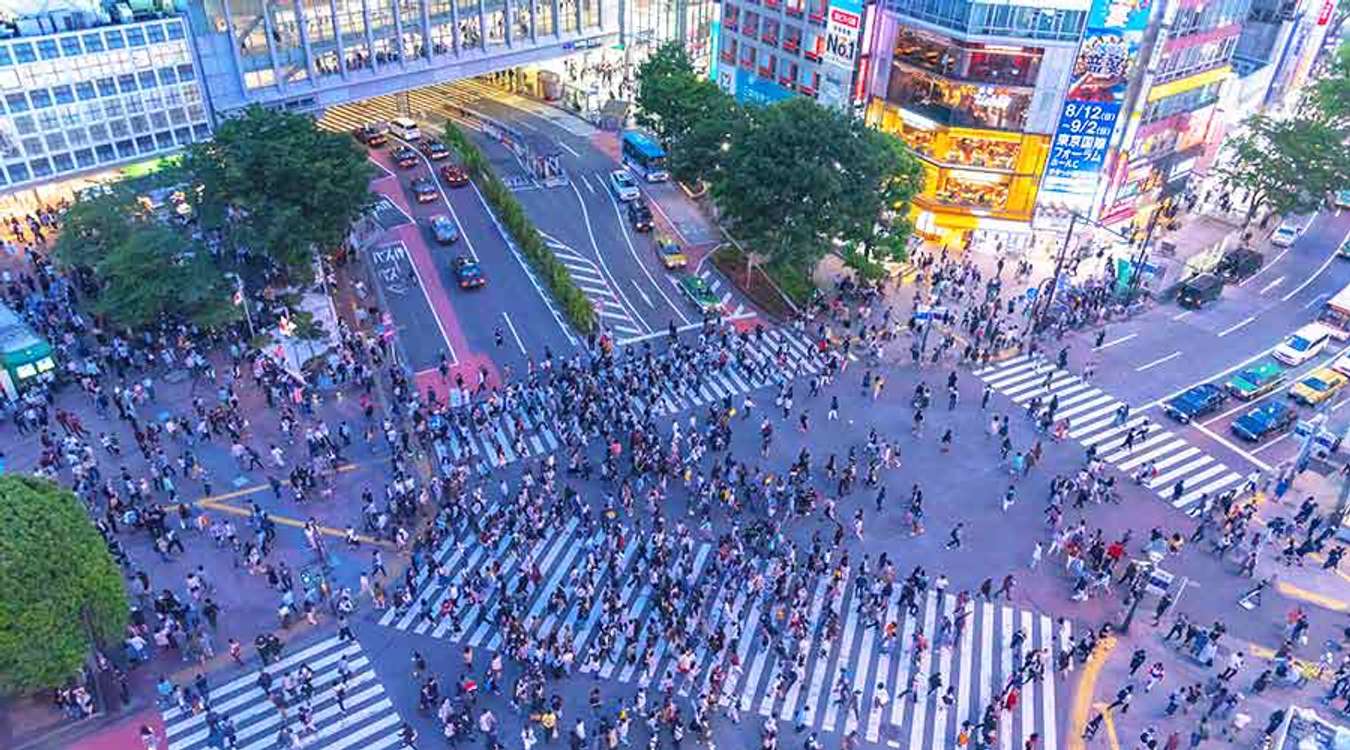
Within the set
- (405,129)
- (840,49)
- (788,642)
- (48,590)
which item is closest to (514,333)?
(788,642)

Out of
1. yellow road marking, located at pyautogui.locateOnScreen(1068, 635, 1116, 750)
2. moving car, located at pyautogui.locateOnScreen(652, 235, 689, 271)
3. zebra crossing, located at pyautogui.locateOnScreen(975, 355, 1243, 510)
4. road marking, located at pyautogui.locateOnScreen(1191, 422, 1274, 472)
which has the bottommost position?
yellow road marking, located at pyautogui.locateOnScreen(1068, 635, 1116, 750)

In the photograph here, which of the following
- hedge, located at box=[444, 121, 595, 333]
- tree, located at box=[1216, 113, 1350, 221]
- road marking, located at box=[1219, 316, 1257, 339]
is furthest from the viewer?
tree, located at box=[1216, 113, 1350, 221]

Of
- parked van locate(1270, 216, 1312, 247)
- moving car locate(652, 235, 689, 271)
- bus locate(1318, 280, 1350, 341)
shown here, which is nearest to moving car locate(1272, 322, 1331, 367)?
bus locate(1318, 280, 1350, 341)

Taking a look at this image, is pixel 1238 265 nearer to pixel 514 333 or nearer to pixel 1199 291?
pixel 1199 291

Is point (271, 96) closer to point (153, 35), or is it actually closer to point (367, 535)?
point (153, 35)

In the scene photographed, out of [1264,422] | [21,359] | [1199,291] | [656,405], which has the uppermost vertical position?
[21,359]

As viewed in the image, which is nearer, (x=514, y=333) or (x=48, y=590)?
(x=48, y=590)

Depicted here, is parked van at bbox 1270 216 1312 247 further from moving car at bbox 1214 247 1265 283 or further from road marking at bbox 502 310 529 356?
road marking at bbox 502 310 529 356
